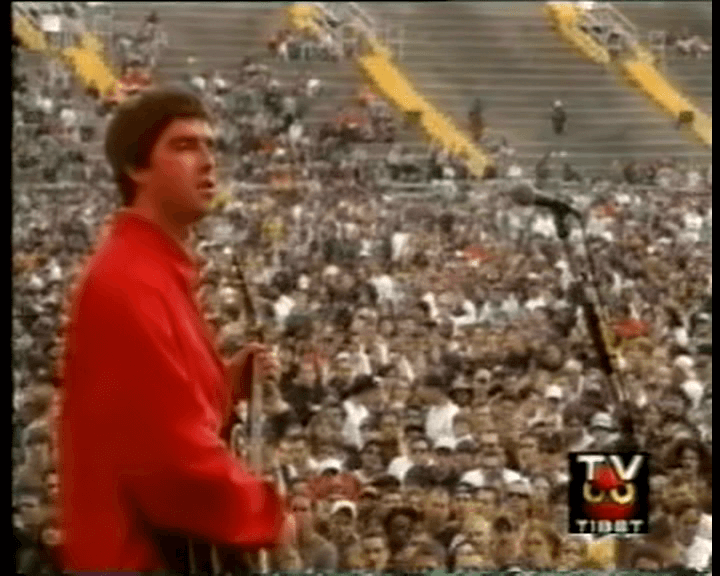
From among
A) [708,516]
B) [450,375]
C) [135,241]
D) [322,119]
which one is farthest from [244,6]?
[708,516]

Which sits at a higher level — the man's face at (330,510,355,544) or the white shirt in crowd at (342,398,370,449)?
the white shirt in crowd at (342,398,370,449)

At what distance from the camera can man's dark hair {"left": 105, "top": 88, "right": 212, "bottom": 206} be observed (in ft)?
11.5

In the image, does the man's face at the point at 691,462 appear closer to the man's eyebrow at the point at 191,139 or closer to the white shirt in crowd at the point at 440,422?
the white shirt in crowd at the point at 440,422

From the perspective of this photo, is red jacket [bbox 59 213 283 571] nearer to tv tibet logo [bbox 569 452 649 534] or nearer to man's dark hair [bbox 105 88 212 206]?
man's dark hair [bbox 105 88 212 206]

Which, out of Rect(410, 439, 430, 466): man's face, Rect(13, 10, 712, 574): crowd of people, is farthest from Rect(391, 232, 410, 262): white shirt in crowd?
Rect(410, 439, 430, 466): man's face

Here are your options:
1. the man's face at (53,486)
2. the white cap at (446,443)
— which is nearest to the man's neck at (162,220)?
the man's face at (53,486)

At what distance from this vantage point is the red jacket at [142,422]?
11.3 ft

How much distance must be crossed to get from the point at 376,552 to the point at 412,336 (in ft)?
1.36

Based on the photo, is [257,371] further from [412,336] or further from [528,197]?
[528,197]

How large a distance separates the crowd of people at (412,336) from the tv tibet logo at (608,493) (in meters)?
0.02

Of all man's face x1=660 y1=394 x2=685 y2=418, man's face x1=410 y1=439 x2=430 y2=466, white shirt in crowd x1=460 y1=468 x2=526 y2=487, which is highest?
man's face x1=660 y1=394 x2=685 y2=418

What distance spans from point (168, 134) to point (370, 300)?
19.3 inches

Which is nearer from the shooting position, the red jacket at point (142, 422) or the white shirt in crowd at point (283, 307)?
the red jacket at point (142, 422)
